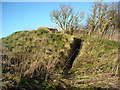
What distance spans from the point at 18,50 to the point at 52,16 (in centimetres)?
1760

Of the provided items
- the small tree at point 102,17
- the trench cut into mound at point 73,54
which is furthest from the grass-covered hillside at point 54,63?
the small tree at point 102,17

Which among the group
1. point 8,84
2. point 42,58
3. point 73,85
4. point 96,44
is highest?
point 96,44

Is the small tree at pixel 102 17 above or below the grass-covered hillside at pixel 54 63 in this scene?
above

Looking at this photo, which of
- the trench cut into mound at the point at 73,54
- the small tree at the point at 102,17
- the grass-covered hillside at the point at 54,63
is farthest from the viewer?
the small tree at the point at 102,17

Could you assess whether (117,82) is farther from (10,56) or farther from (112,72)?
(10,56)

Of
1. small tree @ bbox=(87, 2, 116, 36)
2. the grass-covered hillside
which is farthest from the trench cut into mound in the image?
small tree @ bbox=(87, 2, 116, 36)

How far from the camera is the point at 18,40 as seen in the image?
7.30 m

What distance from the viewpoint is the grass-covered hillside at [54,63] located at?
16.7 feet

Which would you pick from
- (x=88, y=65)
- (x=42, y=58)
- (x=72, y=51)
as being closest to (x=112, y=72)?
(x=88, y=65)

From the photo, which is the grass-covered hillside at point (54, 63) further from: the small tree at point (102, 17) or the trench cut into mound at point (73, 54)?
the small tree at point (102, 17)

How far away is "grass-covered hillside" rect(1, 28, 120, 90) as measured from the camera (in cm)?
509

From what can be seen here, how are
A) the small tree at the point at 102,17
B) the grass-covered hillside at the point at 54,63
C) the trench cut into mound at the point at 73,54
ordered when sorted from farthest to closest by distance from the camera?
the small tree at the point at 102,17 → the trench cut into mound at the point at 73,54 → the grass-covered hillside at the point at 54,63

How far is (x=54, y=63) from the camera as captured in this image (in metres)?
6.06

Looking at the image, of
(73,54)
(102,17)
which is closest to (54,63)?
(73,54)
